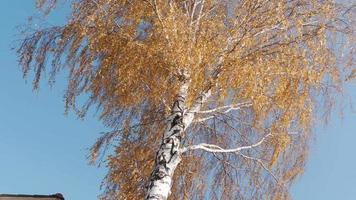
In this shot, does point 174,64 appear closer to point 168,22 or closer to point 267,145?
point 168,22

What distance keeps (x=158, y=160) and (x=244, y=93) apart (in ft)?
5.34

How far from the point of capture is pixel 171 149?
8.40 m

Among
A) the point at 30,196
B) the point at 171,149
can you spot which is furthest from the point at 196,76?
the point at 30,196

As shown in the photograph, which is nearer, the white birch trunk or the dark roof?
the white birch trunk

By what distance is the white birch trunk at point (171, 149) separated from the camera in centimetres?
801

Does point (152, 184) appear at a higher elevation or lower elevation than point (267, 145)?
lower

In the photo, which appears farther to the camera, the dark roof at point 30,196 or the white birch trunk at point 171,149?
the dark roof at point 30,196

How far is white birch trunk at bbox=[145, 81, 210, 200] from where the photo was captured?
801 centimetres

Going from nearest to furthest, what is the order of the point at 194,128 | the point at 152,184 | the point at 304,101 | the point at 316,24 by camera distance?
the point at 152,184 < the point at 304,101 < the point at 316,24 < the point at 194,128

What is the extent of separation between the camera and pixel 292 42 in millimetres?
9492

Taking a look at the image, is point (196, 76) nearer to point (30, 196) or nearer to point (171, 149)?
point (171, 149)

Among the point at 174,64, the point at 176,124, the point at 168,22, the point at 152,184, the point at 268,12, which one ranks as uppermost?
the point at 268,12

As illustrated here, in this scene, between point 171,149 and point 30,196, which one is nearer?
point 171,149

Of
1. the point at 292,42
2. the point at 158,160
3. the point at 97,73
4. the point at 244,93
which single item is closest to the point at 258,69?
the point at 244,93
